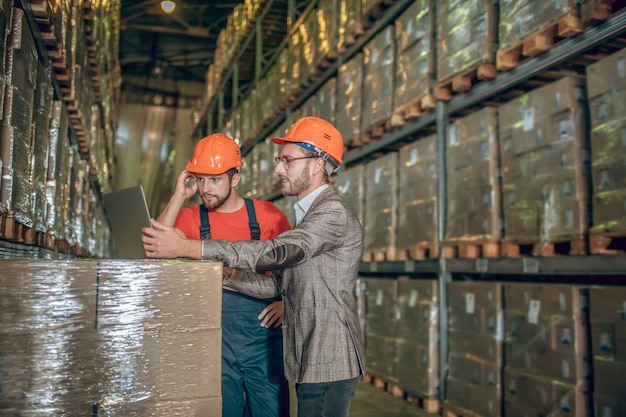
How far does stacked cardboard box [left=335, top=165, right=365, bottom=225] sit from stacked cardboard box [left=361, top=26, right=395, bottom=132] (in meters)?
0.47

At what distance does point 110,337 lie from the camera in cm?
185

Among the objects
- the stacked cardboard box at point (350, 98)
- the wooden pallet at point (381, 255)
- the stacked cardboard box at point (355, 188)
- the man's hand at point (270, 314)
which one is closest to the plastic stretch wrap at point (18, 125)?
the man's hand at point (270, 314)

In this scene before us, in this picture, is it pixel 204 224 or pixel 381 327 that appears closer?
pixel 204 224

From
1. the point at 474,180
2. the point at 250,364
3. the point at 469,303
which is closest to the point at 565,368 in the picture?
the point at 469,303

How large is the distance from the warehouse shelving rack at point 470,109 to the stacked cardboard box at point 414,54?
0.70ft

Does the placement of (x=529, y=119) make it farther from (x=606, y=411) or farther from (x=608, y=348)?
(x=606, y=411)

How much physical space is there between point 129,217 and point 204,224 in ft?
1.74

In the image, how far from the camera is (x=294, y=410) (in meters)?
4.47

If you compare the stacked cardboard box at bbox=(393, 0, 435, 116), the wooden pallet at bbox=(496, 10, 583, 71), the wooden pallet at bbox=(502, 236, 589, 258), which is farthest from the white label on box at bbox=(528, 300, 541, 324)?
the stacked cardboard box at bbox=(393, 0, 435, 116)

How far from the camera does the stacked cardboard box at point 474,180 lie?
4258 millimetres

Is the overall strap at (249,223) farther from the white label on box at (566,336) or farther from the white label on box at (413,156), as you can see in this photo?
the white label on box at (413,156)

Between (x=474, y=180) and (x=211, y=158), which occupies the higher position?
(x=474, y=180)

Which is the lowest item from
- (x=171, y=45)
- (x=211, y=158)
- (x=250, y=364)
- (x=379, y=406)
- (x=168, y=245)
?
(x=379, y=406)

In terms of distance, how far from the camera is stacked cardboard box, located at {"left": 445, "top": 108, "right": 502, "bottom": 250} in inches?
168
